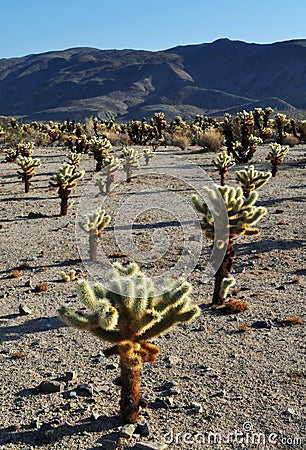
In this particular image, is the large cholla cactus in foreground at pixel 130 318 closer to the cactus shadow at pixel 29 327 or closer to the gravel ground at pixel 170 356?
the gravel ground at pixel 170 356

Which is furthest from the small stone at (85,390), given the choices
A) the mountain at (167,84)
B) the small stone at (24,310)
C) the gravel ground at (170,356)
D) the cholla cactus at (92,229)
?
the mountain at (167,84)

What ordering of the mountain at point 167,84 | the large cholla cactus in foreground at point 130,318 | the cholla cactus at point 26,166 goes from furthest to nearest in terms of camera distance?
the mountain at point 167,84 < the cholla cactus at point 26,166 < the large cholla cactus in foreground at point 130,318

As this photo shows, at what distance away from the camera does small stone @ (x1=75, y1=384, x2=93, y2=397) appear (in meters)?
5.71

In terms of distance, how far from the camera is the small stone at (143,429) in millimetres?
4984

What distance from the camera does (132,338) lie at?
5188mm

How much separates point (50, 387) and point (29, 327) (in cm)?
200

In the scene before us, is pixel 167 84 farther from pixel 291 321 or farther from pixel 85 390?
pixel 85 390

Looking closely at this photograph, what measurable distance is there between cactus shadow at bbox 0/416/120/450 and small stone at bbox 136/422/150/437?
22 cm

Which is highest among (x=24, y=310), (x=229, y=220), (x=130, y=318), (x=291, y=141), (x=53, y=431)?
(x=291, y=141)

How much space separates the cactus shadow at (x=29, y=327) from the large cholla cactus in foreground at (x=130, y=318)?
8.13 ft

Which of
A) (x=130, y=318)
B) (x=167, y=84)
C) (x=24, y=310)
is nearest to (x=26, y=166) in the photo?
(x=24, y=310)

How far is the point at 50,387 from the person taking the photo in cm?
578

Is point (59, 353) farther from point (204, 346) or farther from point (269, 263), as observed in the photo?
point (269, 263)

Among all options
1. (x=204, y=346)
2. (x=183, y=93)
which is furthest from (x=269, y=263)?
(x=183, y=93)
